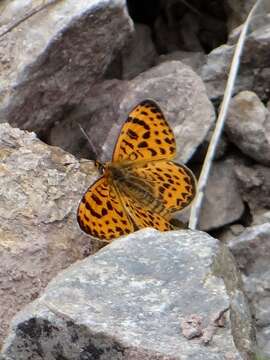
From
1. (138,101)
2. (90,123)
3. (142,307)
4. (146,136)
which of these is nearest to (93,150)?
(90,123)

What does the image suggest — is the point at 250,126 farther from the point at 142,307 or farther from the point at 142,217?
the point at 142,307

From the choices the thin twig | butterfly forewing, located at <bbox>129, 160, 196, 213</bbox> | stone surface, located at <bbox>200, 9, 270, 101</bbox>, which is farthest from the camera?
stone surface, located at <bbox>200, 9, 270, 101</bbox>

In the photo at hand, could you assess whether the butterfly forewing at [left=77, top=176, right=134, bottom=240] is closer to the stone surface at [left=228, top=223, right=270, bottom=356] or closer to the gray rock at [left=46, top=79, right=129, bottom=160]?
the stone surface at [left=228, top=223, right=270, bottom=356]

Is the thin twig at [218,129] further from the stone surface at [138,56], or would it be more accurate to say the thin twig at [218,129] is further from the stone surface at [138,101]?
the stone surface at [138,56]

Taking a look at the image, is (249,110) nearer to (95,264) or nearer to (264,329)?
(264,329)

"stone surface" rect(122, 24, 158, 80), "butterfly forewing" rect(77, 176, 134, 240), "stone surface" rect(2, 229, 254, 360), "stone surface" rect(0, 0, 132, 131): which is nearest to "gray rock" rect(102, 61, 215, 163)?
"stone surface" rect(0, 0, 132, 131)

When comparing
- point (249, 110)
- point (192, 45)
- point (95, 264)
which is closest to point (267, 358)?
point (95, 264)

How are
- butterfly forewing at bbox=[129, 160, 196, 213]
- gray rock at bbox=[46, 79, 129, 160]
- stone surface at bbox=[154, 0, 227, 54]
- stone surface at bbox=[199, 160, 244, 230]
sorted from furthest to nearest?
stone surface at bbox=[154, 0, 227, 54], gray rock at bbox=[46, 79, 129, 160], stone surface at bbox=[199, 160, 244, 230], butterfly forewing at bbox=[129, 160, 196, 213]
